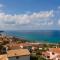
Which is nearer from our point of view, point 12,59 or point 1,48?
point 12,59

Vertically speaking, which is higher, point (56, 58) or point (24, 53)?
point (24, 53)

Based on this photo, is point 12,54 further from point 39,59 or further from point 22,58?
point 39,59

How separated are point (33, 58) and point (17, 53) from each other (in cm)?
331

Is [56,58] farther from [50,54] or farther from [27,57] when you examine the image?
[27,57]

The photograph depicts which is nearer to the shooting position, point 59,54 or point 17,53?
point 17,53

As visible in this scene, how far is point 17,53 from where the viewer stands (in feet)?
88.4

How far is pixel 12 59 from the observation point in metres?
26.6

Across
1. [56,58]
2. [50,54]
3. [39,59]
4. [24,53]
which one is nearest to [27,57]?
[24,53]

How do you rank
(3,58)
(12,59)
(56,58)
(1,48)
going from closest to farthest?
(12,59) → (3,58) → (56,58) → (1,48)

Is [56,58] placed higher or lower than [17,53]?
lower

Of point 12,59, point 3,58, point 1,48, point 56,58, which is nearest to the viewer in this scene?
point 12,59

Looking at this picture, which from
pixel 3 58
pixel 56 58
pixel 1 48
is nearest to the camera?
pixel 3 58

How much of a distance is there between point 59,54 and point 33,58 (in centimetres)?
889

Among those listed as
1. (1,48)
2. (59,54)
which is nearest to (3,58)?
(1,48)
